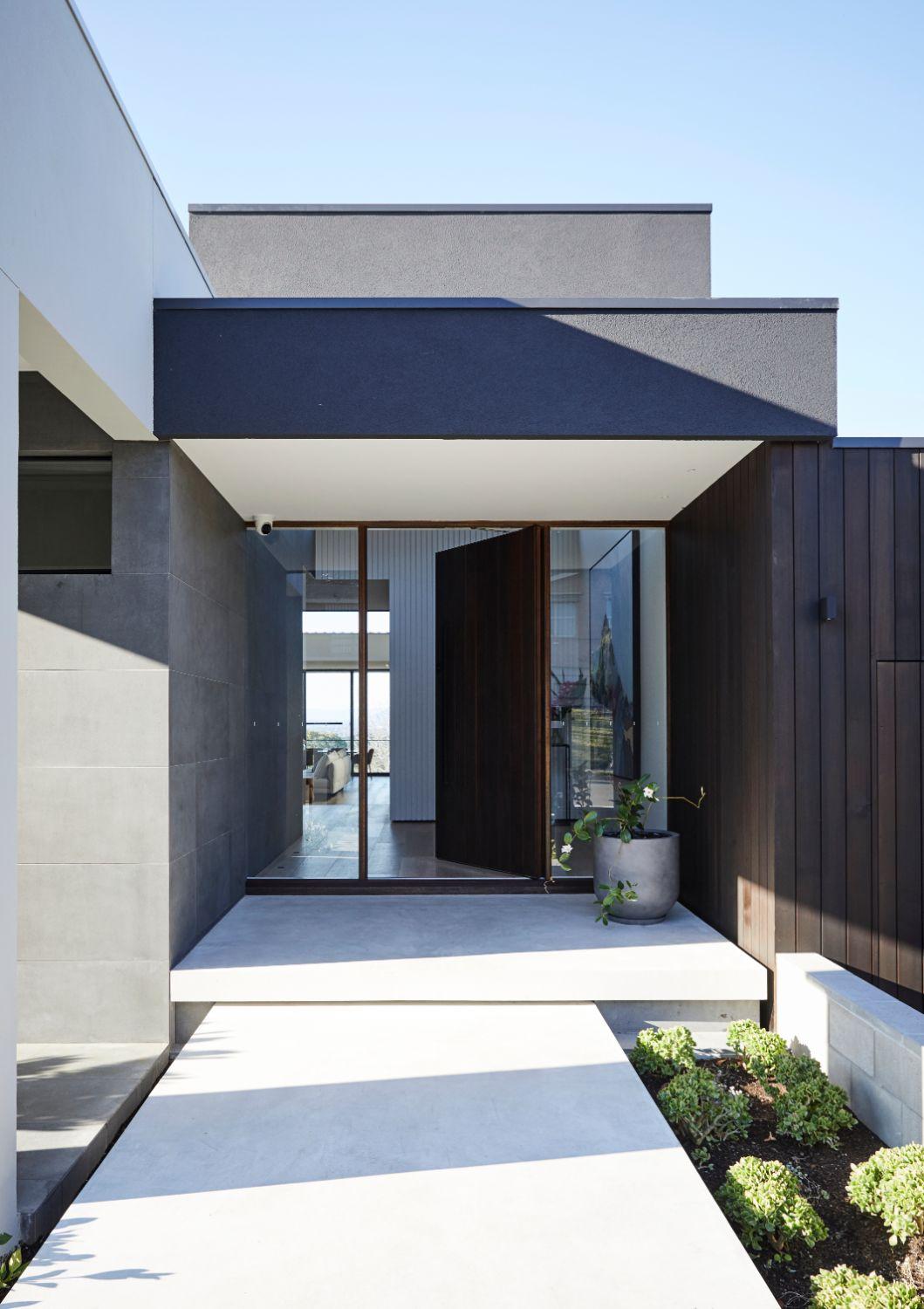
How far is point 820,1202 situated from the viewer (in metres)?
3.09

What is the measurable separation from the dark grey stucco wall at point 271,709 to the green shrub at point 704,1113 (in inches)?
144

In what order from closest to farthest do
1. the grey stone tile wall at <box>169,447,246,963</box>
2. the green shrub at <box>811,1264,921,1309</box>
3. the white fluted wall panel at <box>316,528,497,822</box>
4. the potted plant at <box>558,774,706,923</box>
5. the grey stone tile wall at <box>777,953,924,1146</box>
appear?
the green shrub at <box>811,1264,921,1309</box>
the grey stone tile wall at <box>777,953,924,1146</box>
the grey stone tile wall at <box>169,447,246,963</box>
the potted plant at <box>558,774,706,923</box>
the white fluted wall panel at <box>316,528,497,822</box>

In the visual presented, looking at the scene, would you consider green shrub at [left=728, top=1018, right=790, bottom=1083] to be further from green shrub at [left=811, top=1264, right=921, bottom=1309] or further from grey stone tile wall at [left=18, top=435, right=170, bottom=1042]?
grey stone tile wall at [left=18, top=435, right=170, bottom=1042]

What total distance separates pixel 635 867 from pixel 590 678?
1631 millimetres

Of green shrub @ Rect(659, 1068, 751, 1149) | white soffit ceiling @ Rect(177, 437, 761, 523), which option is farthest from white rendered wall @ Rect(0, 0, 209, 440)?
green shrub @ Rect(659, 1068, 751, 1149)

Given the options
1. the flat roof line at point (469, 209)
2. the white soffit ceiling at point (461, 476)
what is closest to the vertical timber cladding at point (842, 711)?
the white soffit ceiling at point (461, 476)

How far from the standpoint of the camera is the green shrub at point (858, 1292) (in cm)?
236

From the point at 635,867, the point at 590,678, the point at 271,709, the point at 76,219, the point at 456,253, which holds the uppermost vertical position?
the point at 456,253

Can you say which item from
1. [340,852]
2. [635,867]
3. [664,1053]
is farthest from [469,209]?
[664,1053]

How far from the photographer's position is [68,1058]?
4.08 meters

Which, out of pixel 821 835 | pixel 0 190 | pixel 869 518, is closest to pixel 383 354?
pixel 0 190

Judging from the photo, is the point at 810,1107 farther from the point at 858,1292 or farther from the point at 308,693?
the point at 308,693

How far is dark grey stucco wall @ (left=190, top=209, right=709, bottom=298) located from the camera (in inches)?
320

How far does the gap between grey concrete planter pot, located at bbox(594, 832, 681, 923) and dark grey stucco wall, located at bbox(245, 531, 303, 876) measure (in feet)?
7.96
